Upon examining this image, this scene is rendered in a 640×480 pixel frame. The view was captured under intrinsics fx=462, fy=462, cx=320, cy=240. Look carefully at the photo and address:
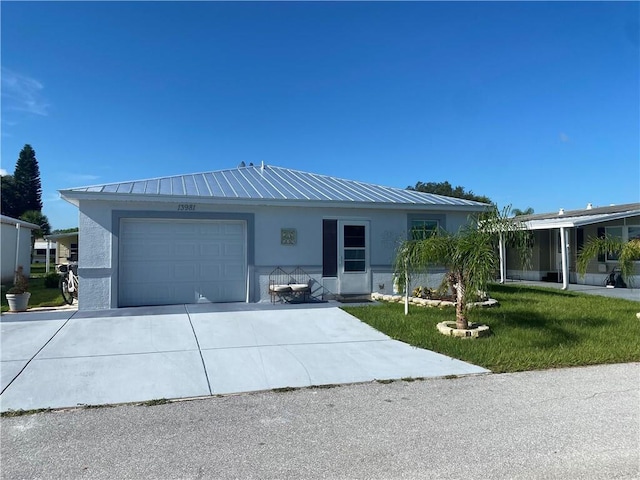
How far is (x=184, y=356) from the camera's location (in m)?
6.86

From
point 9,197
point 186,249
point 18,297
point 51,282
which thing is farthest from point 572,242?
point 9,197

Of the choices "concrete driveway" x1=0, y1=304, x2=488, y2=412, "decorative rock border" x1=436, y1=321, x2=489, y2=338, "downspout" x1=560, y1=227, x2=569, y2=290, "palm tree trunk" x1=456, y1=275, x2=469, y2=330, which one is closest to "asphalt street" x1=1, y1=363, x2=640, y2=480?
"concrete driveway" x1=0, y1=304, x2=488, y2=412

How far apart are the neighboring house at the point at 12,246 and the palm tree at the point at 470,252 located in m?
18.6

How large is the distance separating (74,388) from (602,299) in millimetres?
13467

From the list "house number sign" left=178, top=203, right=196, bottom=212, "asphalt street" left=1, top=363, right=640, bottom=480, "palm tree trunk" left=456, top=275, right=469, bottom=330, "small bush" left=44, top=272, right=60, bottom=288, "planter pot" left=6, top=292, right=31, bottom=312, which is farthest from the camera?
"small bush" left=44, top=272, right=60, bottom=288

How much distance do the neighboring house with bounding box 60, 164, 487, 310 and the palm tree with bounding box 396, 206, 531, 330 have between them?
3965mm

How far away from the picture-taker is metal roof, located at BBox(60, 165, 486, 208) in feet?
35.9

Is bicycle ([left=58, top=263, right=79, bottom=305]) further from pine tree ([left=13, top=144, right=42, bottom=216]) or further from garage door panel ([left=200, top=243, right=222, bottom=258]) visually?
pine tree ([left=13, top=144, right=42, bottom=216])

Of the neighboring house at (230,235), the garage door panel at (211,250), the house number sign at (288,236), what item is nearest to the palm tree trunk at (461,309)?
the neighboring house at (230,235)

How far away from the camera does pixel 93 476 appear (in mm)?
3396

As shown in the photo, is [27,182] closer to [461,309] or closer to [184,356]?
[184,356]

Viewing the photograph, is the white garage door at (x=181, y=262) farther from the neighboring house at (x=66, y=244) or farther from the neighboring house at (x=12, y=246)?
the neighboring house at (x=12, y=246)

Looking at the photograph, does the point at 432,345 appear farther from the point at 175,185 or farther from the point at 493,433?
the point at 175,185

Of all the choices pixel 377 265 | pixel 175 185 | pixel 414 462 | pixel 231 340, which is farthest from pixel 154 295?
pixel 414 462
